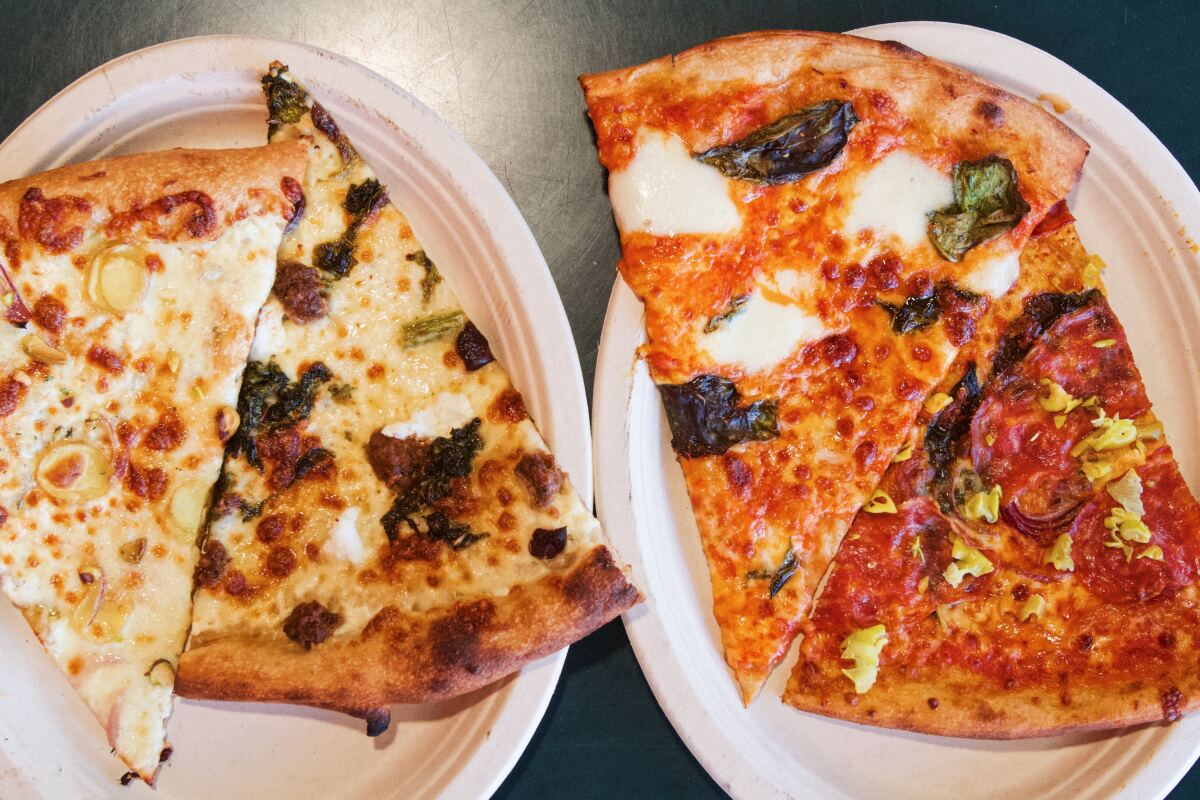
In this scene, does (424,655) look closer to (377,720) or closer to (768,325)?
(377,720)

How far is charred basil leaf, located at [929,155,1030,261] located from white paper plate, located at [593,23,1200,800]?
0.44 metres

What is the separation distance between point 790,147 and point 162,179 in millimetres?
2067

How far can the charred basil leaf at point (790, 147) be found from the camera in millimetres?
2926

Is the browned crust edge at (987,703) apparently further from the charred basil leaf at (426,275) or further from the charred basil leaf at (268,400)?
the charred basil leaf at (268,400)

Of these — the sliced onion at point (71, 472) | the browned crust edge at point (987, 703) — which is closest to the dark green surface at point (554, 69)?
the browned crust edge at point (987, 703)

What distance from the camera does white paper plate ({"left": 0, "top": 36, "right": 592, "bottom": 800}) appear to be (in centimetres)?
289

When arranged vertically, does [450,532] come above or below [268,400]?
below

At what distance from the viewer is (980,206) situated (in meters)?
2.96

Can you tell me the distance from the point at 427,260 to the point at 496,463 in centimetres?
74

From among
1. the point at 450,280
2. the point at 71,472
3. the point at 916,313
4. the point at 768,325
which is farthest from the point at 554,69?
the point at 71,472

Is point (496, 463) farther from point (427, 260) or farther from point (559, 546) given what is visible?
point (427, 260)

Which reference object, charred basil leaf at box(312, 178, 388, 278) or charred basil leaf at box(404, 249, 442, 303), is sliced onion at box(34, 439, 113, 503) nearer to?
charred basil leaf at box(312, 178, 388, 278)

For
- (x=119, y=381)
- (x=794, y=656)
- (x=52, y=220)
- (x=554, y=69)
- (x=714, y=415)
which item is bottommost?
(x=794, y=656)

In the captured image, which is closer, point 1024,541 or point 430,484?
point 430,484
